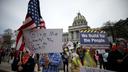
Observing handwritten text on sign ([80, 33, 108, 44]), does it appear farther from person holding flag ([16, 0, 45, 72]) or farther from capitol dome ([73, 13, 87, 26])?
capitol dome ([73, 13, 87, 26])

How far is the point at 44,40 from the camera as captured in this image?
564cm

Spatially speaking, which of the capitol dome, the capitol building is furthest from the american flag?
the capitol dome

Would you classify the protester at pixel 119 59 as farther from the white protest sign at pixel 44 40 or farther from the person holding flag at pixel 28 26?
the person holding flag at pixel 28 26

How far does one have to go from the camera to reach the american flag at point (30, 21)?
583cm

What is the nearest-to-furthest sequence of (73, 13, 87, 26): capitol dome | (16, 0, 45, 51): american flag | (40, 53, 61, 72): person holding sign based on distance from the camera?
(16, 0, 45, 51): american flag → (40, 53, 61, 72): person holding sign → (73, 13, 87, 26): capitol dome

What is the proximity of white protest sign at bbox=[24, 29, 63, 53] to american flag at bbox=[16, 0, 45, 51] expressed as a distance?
21 cm

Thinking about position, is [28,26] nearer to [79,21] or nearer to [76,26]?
[76,26]

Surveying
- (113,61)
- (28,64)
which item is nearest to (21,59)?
(28,64)

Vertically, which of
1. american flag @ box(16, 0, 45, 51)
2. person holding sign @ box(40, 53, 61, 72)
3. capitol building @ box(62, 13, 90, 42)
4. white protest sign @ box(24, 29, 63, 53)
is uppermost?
capitol building @ box(62, 13, 90, 42)

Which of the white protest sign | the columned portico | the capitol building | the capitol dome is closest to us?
the white protest sign

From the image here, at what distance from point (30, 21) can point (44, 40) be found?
2.21ft

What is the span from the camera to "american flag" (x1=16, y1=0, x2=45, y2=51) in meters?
5.83

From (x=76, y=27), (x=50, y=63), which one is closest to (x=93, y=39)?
(x=50, y=63)

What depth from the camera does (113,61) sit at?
5.98 meters
